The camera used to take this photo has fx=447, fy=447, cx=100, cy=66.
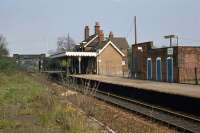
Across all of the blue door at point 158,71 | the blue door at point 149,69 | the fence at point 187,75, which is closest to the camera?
the fence at point 187,75

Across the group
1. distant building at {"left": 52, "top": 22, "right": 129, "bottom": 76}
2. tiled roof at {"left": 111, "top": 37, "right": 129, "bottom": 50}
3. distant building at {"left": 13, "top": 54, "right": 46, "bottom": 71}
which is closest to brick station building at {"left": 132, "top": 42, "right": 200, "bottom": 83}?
distant building at {"left": 52, "top": 22, "right": 129, "bottom": 76}

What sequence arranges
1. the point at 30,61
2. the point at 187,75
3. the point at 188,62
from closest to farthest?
the point at 187,75 < the point at 188,62 < the point at 30,61

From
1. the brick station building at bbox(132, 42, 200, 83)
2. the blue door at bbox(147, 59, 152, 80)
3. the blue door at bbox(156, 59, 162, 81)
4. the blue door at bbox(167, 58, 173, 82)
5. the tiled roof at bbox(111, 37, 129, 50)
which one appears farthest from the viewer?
the tiled roof at bbox(111, 37, 129, 50)

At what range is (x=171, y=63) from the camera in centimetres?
3950

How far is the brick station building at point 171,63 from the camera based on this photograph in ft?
125

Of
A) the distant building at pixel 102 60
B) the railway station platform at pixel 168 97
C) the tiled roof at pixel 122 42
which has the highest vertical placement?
the tiled roof at pixel 122 42

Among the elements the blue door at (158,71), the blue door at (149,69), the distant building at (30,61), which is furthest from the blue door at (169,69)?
the distant building at (30,61)

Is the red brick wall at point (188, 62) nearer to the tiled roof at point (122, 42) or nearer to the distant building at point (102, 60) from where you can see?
the distant building at point (102, 60)

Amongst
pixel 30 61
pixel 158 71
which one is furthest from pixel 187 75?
pixel 30 61

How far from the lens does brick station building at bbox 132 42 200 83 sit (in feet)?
125

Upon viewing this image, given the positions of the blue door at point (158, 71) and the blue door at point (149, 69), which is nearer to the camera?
the blue door at point (158, 71)

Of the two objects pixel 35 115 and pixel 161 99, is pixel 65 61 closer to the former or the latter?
pixel 161 99

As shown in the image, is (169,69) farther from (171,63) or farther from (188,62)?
(188,62)

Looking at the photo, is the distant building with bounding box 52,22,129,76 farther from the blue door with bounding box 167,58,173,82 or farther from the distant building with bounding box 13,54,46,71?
the blue door with bounding box 167,58,173,82
